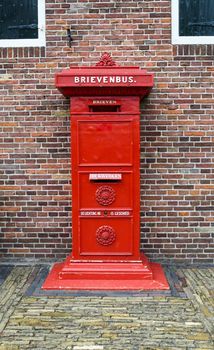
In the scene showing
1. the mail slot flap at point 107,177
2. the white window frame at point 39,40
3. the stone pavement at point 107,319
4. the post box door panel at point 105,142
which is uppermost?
the white window frame at point 39,40

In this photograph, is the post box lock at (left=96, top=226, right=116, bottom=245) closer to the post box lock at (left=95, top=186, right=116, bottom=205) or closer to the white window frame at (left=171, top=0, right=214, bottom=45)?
the post box lock at (left=95, top=186, right=116, bottom=205)

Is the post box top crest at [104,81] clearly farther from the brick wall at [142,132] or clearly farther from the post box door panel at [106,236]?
the post box door panel at [106,236]

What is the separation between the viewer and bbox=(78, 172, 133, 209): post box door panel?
5035mm

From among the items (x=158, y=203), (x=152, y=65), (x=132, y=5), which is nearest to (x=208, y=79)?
(x=152, y=65)

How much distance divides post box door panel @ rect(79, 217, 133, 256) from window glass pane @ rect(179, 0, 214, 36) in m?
2.61

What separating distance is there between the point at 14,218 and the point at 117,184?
5.56 feet

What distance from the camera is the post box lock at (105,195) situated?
16.5 feet

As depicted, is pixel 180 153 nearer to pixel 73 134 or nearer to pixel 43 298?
pixel 73 134

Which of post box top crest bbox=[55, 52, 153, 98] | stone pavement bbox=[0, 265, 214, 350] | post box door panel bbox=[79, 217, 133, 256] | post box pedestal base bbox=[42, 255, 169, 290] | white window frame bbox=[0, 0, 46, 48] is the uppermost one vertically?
white window frame bbox=[0, 0, 46, 48]

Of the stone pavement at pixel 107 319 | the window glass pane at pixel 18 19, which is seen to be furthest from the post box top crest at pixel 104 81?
the stone pavement at pixel 107 319

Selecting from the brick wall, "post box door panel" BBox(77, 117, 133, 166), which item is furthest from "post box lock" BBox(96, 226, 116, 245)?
the brick wall

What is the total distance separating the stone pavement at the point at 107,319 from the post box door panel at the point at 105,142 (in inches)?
57.6

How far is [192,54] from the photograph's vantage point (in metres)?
5.74

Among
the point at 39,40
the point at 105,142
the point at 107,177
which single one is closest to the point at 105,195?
the point at 107,177
